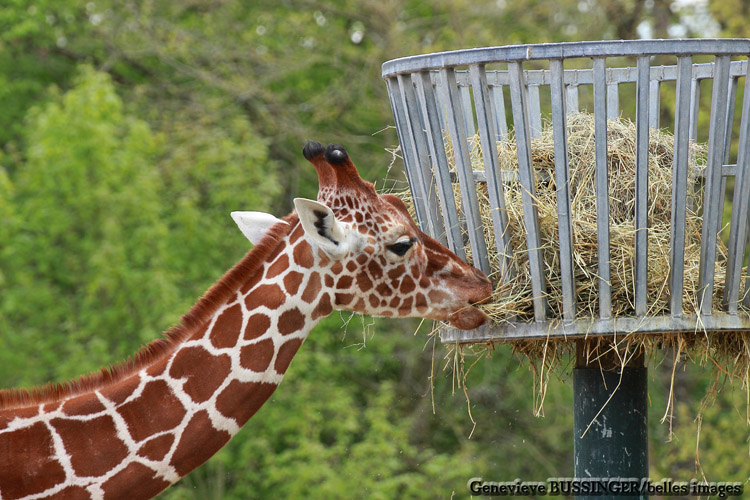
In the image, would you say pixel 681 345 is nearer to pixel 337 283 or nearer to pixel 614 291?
pixel 614 291

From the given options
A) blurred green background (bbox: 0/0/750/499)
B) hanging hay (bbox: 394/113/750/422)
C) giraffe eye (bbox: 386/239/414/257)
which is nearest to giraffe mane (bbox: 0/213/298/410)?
giraffe eye (bbox: 386/239/414/257)

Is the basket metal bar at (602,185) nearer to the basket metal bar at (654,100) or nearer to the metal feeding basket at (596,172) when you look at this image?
the metal feeding basket at (596,172)

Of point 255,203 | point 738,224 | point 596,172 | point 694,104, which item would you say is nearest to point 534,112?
point 694,104

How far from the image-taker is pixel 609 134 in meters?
4.77

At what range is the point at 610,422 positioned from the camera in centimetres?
450

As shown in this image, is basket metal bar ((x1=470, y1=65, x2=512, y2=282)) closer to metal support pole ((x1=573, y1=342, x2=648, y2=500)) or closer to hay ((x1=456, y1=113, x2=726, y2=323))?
hay ((x1=456, y1=113, x2=726, y2=323))

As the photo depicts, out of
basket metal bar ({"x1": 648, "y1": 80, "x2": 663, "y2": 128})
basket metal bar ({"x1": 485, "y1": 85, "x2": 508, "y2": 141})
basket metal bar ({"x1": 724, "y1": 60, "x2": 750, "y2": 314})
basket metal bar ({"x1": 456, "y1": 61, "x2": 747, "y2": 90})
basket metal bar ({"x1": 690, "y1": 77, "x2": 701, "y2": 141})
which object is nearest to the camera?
basket metal bar ({"x1": 724, "y1": 60, "x2": 750, "y2": 314})

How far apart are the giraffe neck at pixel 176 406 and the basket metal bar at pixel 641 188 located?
4.11 feet

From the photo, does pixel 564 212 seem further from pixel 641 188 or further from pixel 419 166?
pixel 419 166

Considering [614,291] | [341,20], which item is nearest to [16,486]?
[614,291]

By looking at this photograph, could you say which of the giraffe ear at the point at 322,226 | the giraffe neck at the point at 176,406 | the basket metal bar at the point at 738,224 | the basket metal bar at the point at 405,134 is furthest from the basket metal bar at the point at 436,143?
the basket metal bar at the point at 738,224

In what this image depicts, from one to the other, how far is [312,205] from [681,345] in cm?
160

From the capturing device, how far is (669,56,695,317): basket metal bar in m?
3.89

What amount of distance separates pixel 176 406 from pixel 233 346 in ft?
1.05
